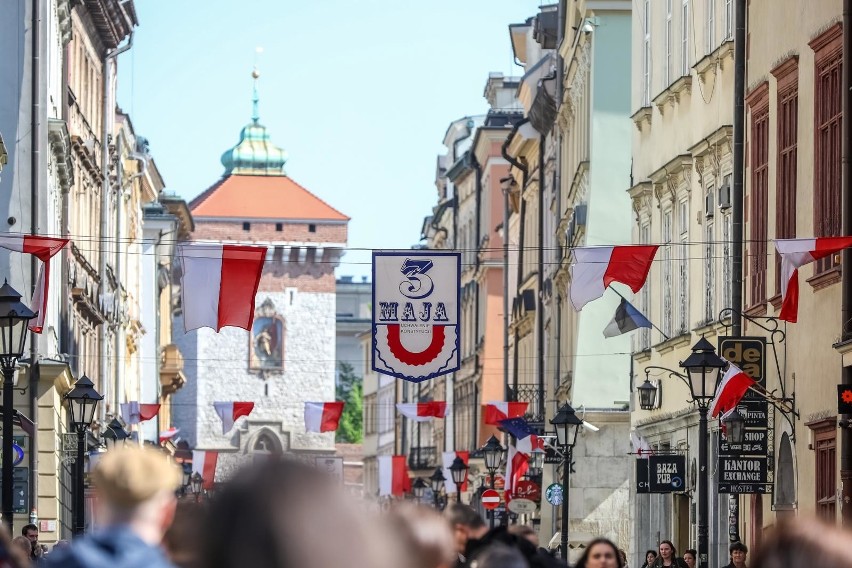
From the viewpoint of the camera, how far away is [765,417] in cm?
2112

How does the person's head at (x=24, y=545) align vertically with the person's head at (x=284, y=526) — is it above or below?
below

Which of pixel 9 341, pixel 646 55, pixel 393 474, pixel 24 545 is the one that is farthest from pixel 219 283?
pixel 393 474

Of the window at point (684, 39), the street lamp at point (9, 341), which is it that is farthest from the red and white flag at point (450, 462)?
the street lamp at point (9, 341)

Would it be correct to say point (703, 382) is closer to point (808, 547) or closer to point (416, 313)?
point (416, 313)

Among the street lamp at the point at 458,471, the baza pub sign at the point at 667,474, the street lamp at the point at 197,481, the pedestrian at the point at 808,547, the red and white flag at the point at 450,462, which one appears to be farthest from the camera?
the street lamp at the point at 197,481

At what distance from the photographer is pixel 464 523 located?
358 inches

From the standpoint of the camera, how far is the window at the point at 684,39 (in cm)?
2698

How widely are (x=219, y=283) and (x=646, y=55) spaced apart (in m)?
8.18

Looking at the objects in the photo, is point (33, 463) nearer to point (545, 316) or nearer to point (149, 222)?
point (545, 316)

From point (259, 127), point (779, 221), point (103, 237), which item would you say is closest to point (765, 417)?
point (779, 221)

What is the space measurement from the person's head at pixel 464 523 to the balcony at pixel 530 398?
37651 millimetres

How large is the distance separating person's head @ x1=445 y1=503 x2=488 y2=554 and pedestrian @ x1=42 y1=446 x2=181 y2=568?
188 inches

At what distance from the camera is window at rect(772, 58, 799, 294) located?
20734 millimetres

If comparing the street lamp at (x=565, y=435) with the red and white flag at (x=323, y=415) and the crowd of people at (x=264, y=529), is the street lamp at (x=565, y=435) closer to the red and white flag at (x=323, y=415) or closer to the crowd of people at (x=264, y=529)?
the red and white flag at (x=323, y=415)
